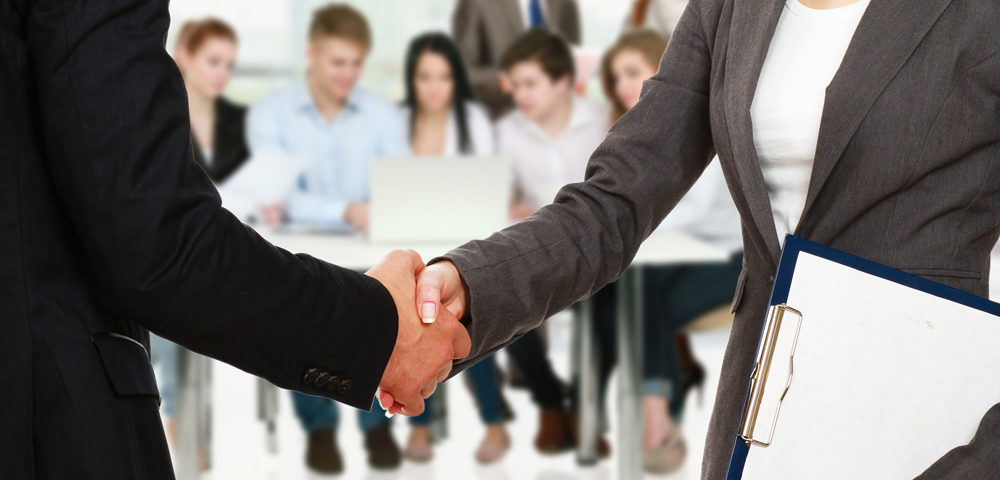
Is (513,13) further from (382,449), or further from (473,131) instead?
(382,449)

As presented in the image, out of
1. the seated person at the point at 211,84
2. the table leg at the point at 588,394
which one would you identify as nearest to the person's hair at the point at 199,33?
the seated person at the point at 211,84

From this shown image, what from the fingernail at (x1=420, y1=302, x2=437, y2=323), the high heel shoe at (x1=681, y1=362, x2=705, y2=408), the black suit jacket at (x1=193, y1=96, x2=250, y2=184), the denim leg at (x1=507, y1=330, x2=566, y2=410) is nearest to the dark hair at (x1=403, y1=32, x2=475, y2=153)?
the black suit jacket at (x1=193, y1=96, x2=250, y2=184)

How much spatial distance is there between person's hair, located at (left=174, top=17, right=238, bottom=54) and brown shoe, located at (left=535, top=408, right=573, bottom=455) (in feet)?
6.20

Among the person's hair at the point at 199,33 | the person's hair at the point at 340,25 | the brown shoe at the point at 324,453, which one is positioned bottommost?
the brown shoe at the point at 324,453

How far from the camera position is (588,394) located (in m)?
3.74

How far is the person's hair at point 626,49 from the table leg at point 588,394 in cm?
88

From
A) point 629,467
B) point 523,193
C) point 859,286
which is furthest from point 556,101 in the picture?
point 859,286

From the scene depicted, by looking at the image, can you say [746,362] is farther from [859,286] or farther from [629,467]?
[629,467]

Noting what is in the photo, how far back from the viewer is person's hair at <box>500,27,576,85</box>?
445 centimetres

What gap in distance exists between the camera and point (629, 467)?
134 inches

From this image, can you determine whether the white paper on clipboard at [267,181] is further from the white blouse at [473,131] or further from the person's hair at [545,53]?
the person's hair at [545,53]

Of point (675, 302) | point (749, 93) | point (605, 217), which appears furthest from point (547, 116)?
point (749, 93)

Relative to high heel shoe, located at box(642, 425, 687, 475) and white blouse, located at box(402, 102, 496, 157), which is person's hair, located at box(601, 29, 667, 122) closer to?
white blouse, located at box(402, 102, 496, 157)

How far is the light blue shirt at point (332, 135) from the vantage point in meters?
4.44
